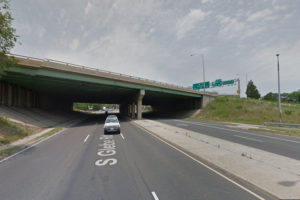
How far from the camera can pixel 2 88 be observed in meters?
18.1

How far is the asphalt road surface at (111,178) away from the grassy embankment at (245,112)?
25.5m

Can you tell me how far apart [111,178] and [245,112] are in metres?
33.5

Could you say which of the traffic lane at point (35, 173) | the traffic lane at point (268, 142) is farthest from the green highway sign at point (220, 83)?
the traffic lane at point (35, 173)

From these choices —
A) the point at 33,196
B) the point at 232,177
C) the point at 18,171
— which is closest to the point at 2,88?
the point at 18,171

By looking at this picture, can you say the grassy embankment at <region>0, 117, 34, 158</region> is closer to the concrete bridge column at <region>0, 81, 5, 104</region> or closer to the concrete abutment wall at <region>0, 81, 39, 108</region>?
the concrete bridge column at <region>0, 81, 5, 104</region>

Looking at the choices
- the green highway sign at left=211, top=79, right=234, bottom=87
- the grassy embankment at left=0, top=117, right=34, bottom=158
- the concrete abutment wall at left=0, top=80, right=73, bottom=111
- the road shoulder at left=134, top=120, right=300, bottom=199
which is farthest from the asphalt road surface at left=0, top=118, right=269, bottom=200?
the green highway sign at left=211, top=79, right=234, bottom=87

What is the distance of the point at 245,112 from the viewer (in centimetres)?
2944

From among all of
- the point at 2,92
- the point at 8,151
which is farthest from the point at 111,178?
the point at 2,92

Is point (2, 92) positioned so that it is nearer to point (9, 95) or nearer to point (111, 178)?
point (9, 95)

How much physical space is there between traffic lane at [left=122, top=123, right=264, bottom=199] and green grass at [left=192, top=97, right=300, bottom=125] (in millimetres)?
25125

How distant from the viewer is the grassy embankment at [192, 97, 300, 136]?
25.2 meters

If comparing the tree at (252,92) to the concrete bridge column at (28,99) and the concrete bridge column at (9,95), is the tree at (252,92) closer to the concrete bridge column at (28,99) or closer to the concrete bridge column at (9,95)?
the concrete bridge column at (28,99)

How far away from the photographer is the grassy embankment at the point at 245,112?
25.2 meters

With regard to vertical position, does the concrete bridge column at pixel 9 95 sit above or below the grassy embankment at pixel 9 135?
above
